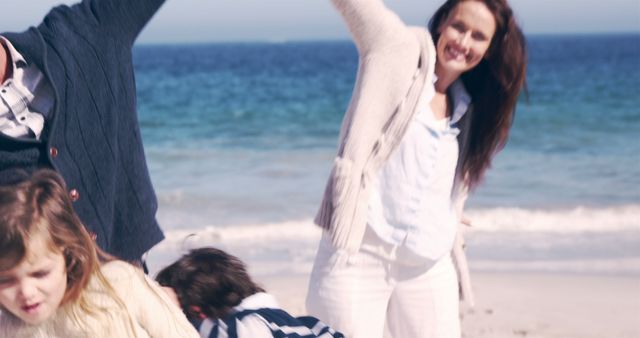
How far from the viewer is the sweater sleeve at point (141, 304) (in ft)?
7.84

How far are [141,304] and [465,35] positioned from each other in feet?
4.81

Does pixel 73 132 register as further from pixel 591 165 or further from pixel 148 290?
pixel 591 165

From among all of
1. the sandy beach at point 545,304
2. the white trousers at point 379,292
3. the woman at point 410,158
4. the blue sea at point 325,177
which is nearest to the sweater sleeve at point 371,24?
the woman at point 410,158

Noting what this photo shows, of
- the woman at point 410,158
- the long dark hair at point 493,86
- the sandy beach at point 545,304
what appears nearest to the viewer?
the woman at point 410,158

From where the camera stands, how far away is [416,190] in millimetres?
3223

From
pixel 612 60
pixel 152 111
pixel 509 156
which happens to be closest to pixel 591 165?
pixel 509 156

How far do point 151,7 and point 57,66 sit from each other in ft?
0.91

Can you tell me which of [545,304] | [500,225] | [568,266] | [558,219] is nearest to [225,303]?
[545,304]

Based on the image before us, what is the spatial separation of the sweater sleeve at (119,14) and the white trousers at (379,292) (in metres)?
1.04

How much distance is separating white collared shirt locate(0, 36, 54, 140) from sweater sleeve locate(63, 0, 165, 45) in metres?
0.20

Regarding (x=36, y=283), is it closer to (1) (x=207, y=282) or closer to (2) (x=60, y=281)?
(2) (x=60, y=281)

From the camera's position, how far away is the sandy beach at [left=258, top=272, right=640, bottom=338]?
5.61 m

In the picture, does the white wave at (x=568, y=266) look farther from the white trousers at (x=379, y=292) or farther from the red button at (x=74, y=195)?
the red button at (x=74, y=195)

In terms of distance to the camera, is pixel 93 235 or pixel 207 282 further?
pixel 207 282
